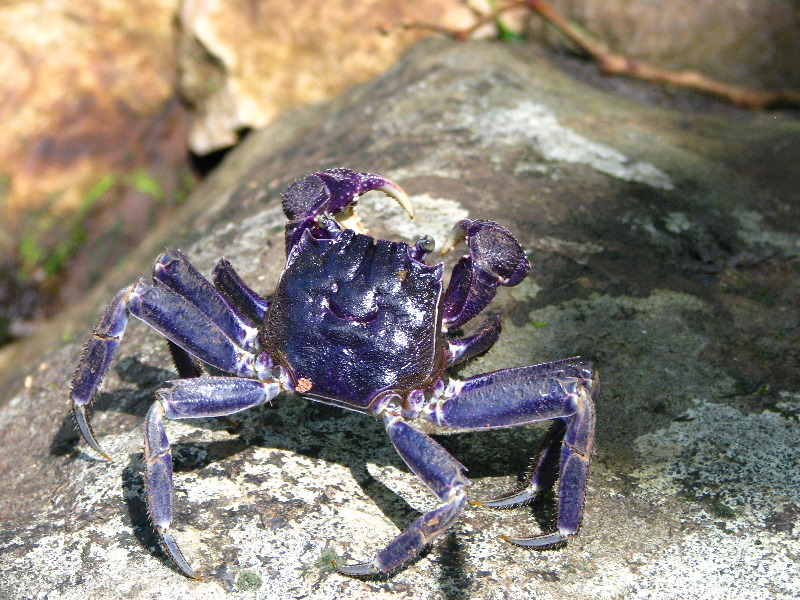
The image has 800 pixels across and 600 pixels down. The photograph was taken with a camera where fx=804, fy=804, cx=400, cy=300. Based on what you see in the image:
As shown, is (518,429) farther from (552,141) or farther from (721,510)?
(552,141)

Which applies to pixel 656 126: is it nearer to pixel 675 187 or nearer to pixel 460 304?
pixel 675 187

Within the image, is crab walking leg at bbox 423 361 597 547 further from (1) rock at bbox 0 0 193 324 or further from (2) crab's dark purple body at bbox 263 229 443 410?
(1) rock at bbox 0 0 193 324

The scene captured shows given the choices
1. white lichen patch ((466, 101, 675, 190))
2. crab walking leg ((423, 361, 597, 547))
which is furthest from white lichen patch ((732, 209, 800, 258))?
crab walking leg ((423, 361, 597, 547))

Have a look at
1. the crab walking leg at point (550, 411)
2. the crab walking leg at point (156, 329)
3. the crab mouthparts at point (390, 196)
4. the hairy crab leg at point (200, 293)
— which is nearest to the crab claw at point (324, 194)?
the crab mouthparts at point (390, 196)

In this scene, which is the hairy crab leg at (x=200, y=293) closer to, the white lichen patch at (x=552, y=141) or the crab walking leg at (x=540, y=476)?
the crab walking leg at (x=540, y=476)

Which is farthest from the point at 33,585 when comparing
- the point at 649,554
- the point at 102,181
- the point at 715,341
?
the point at 102,181
